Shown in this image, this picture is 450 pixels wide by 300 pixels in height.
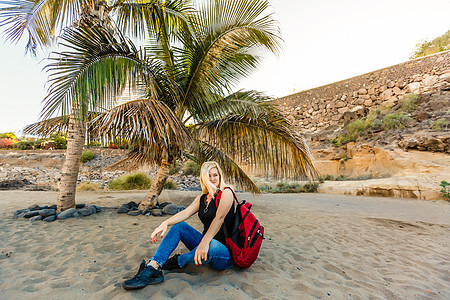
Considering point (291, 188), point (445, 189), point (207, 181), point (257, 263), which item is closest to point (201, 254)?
point (207, 181)

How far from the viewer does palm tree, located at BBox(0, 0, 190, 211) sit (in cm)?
417

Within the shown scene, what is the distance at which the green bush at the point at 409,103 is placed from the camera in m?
11.0

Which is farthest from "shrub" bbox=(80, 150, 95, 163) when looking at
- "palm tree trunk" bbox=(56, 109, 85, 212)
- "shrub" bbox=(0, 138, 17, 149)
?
"palm tree trunk" bbox=(56, 109, 85, 212)

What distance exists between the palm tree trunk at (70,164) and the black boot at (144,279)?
10.7ft

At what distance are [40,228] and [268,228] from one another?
382 cm

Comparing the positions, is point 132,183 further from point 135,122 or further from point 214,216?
point 214,216

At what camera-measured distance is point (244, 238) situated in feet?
6.61

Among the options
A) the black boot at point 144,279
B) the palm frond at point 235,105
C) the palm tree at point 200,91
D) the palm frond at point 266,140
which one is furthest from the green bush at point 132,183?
the black boot at point 144,279

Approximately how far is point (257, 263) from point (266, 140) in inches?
114

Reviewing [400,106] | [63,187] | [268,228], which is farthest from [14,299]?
[400,106]

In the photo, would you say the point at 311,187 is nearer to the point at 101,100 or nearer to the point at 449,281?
the point at 449,281

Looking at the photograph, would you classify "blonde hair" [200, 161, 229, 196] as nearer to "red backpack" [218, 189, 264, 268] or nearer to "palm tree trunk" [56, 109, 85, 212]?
"red backpack" [218, 189, 264, 268]

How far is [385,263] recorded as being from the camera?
2.54 metres

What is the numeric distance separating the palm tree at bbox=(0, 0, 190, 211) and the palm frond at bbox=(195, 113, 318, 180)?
2250 millimetres
